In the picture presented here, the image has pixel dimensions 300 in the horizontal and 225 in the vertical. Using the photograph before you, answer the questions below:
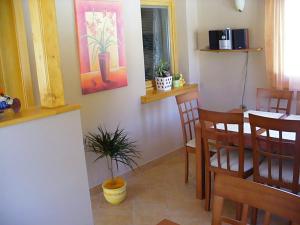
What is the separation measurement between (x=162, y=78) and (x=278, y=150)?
189 centimetres

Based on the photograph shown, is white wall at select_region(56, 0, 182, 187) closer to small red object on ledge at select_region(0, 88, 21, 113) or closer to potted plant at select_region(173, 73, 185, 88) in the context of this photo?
potted plant at select_region(173, 73, 185, 88)

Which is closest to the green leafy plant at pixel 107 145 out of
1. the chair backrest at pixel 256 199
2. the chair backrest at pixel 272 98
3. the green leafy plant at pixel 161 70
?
the green leafy plant at pixel 161 70

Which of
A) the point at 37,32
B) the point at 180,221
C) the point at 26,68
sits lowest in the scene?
the point at 180,221

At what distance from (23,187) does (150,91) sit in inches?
87.6

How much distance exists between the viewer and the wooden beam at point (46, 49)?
208cm

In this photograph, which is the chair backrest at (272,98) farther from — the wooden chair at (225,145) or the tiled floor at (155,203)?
the tiled floor at (155,203)

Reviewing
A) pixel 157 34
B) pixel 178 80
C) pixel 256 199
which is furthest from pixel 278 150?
pixel 157 34

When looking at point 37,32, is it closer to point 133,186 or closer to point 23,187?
point 23,187

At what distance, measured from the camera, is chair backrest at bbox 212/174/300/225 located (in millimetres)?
1132

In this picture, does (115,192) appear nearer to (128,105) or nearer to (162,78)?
(128,105)

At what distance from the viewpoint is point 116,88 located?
3.39 meters

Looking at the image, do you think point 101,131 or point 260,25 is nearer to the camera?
point 101,131

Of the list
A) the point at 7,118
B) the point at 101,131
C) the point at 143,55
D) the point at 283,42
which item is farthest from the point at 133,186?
the point at 283,42

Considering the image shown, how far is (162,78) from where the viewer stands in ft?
12.8
